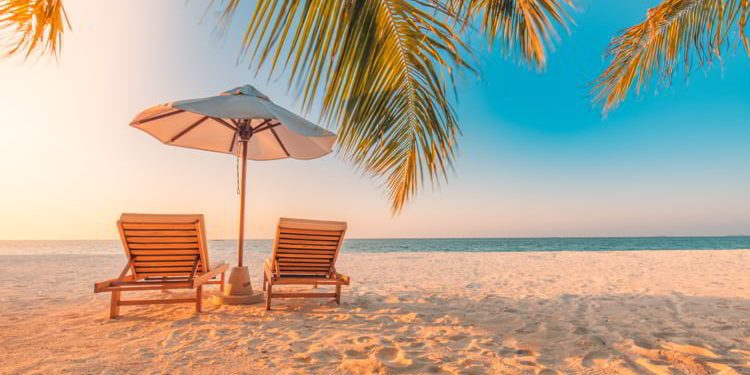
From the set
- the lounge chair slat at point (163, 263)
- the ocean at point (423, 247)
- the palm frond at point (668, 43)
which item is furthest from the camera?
the ocean at point (423, 247)

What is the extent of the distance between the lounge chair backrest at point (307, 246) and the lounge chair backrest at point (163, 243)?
69cm

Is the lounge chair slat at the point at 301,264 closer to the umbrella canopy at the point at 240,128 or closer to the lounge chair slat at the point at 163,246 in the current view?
the umbrella canopy at the point at 240,128

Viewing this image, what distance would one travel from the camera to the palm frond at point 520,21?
1.73 metres

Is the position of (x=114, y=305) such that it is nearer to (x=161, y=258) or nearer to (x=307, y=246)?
(x=161, y=258)

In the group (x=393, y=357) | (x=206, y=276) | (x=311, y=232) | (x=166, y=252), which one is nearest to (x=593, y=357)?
(x=393, y=357)

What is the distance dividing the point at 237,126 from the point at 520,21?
9.67 feet

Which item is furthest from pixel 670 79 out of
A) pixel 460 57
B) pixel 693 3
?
pixel 460 57

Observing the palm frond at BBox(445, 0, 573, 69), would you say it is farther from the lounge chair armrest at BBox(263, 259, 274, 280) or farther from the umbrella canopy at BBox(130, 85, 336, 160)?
the lounge chair armrest at BBox(263, 259, 274, 280)

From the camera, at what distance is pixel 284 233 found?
138 inches

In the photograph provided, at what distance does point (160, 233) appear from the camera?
3.18m

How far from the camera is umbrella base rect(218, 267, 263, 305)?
3.61 metres

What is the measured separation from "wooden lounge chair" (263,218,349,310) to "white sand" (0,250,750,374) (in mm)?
276

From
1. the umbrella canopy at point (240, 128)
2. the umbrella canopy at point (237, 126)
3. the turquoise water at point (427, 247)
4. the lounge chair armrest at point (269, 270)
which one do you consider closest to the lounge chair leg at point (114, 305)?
the umbrella canopy at point (240, 128)

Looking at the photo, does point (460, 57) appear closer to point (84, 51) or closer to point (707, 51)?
point (707, 51)
